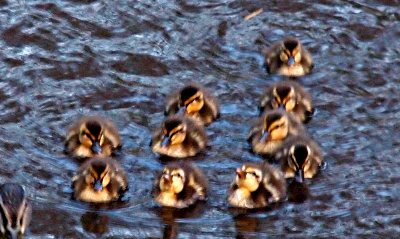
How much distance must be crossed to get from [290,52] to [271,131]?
117cm

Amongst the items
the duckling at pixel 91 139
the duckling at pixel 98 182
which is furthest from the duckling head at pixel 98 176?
the duckling at pixel 91 139

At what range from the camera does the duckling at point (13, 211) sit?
6.79 metres

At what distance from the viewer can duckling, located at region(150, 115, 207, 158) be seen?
8.02 meters

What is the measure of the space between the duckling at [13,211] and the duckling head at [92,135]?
1.02m

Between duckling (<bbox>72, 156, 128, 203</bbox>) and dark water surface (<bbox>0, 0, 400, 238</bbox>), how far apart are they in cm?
8

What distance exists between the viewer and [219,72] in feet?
30.0

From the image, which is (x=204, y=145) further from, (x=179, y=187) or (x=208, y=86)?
(x=208, y=86)

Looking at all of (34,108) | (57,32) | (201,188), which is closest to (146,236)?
(201,188)

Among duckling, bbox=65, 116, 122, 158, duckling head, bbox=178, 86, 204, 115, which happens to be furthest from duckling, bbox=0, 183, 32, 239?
duckling head, bbox=178, 86, 204, 115

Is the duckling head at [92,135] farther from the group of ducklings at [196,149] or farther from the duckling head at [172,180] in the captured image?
the duckling head at [172,180]

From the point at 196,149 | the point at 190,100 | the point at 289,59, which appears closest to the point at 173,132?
the point at 196,149

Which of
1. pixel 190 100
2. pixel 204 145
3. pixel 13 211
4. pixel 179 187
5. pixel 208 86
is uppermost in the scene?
pixel 13 211

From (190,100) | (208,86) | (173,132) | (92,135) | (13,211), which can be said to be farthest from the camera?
(208,86)

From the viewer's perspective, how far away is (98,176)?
7.38 metres
